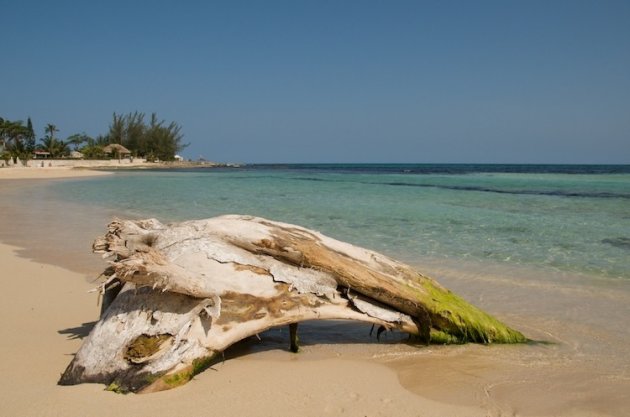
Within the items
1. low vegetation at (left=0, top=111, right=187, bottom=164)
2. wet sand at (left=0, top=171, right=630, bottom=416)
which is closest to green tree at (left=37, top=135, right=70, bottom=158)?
low vegetation at (left=0, top=111, right=187, bottom=164)

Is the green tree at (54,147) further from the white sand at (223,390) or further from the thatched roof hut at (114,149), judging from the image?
the white sand at (223,390)

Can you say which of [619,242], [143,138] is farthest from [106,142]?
[619,242]

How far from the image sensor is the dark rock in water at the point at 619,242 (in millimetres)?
9081

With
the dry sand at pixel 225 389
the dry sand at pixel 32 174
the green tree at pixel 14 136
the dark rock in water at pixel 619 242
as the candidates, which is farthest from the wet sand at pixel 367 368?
the green tree at pixel 14 136

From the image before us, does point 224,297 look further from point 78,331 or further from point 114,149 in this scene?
point 114,149

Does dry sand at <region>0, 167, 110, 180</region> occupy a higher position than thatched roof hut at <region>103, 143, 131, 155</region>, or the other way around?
thatched roof hut at <region>103, 143, 131, 155</region>

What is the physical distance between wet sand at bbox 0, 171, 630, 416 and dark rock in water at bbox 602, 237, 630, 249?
341 cm

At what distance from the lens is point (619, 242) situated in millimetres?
9523

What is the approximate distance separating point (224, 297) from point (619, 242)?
910 cm

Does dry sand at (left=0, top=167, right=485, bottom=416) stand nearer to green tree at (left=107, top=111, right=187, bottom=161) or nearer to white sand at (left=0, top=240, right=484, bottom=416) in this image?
white sand at (left=0, top=240, right=484, bottom=416)

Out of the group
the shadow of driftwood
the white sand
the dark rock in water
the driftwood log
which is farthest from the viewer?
the dark rock in water

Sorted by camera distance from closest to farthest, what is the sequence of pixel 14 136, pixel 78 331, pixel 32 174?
pixel 78 331
pixel 32 174
pixel 14 136

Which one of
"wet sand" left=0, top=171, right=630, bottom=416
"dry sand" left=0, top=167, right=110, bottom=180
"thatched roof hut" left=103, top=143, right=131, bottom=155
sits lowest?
"wet sand" left=0, top=171, right=630, bottom=416

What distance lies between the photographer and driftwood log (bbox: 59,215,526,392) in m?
3.28
